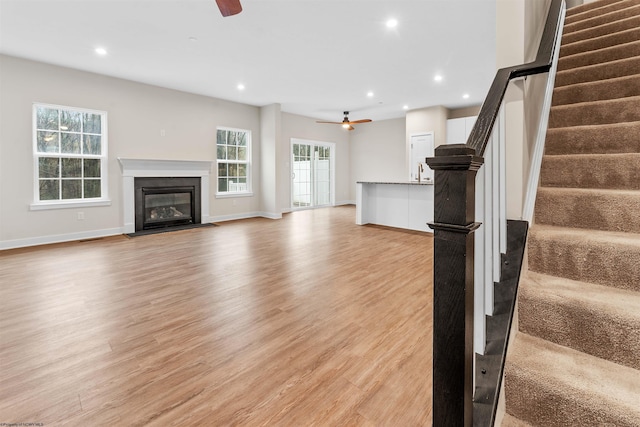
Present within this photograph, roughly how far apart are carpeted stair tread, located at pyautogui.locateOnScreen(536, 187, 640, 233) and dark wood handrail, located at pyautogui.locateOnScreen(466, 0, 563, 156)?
662 millimetres

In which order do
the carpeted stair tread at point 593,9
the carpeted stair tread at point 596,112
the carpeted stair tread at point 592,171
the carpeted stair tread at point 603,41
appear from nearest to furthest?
1. the carpeted stair tread at point 592,171
2. the carpeted stair tread at point 596,112
3. the carpeted stair tread at point 603,41
4. the carpeted stair tread at point 593,9

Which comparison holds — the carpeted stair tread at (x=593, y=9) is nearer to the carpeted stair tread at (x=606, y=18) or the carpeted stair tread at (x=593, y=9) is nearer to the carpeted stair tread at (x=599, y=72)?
the carpeted stair tread at (x=606, y=18)

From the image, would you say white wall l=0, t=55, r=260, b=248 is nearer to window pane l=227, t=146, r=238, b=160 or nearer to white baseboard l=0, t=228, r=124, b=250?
white baseboard l=0, t=228, r=124, b=250

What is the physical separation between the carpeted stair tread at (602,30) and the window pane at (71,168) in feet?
22.2

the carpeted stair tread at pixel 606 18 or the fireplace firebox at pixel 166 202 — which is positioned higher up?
the carpeted stair tread at pixel 606 18

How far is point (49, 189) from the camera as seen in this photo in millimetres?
4996

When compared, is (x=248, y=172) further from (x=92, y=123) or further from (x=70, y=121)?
(x=70, y=121)

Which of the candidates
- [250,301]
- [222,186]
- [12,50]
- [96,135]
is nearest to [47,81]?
[12,50]

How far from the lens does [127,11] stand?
3324mm

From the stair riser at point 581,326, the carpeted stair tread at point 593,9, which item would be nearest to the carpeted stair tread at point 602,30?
the carpeted stair tread at point 593,9

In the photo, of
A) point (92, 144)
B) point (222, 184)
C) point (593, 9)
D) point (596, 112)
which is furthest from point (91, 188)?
point (593, 9)

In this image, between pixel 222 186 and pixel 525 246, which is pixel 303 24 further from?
pixel 222 186

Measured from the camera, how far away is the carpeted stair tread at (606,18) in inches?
114

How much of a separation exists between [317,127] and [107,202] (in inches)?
239
